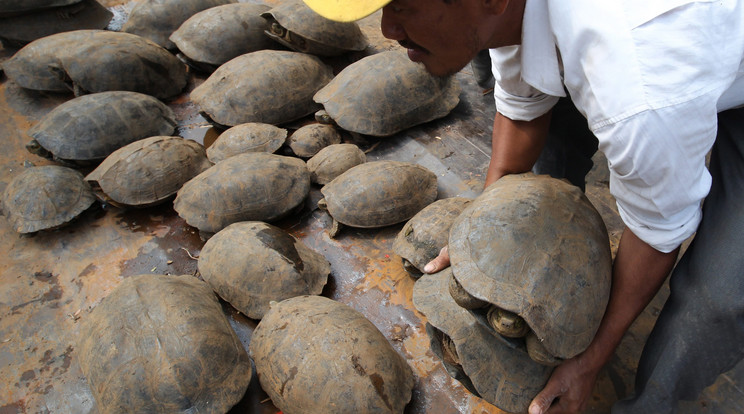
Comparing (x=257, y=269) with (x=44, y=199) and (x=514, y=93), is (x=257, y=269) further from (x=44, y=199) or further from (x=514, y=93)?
(x=44, y=199)

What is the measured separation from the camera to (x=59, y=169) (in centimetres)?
312

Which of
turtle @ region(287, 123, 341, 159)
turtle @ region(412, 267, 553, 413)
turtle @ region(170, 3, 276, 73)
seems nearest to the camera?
turtle @ region(412, 267, 553, 413)

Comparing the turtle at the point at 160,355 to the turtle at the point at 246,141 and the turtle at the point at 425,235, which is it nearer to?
the turtle at the point at 425,235

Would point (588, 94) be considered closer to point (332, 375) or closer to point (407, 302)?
point (332, 375)

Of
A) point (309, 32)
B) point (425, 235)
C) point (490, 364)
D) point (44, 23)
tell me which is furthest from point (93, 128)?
point (490, 364)

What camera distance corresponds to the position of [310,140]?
11.0 ft

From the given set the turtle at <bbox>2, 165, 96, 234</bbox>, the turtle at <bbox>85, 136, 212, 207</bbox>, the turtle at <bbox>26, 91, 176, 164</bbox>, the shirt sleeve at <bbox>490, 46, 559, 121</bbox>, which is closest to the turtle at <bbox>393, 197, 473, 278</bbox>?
the shirt sleeve at <bbox>490, 46, 559, 121</bbox>

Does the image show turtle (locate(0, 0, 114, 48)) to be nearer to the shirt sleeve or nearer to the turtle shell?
the turtle shell

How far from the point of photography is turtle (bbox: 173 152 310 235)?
2799mm

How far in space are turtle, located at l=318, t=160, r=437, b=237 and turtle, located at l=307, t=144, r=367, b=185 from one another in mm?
211

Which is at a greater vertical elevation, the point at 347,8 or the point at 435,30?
the point at 347,8

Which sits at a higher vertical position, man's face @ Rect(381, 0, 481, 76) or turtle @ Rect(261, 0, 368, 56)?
man's face @ Rect(381, 0, 481, 76)

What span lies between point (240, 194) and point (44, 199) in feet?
4.20

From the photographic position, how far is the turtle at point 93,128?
330 centimetres
